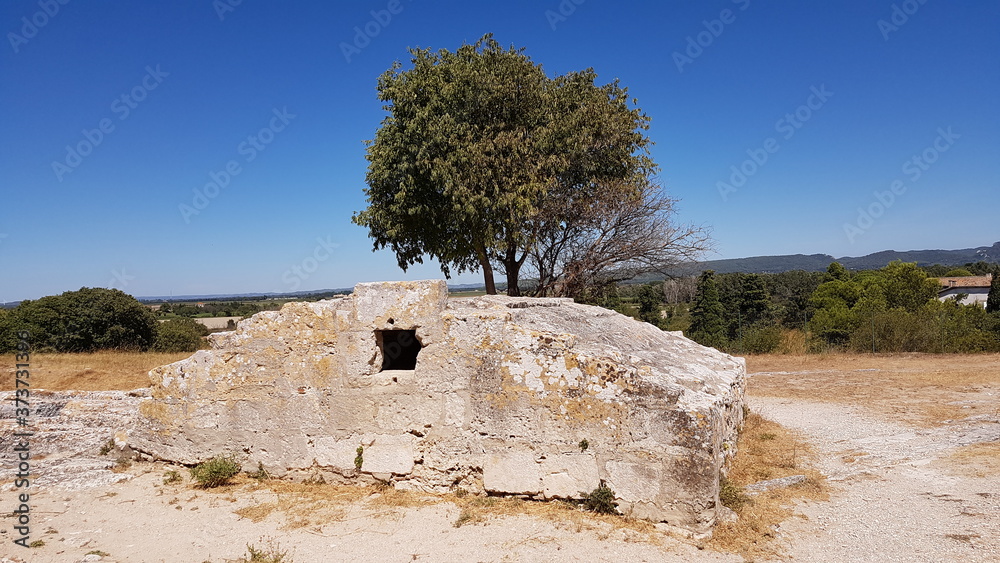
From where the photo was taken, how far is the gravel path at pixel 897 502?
518 cm

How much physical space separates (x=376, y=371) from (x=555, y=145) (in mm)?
11633

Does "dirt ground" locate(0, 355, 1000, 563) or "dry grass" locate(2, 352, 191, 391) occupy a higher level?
"dry grass" locate(2, 352, 191, 391)

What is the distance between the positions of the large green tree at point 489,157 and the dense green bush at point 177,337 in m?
12.6

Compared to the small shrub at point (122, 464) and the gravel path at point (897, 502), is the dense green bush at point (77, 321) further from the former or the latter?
the gravel path at point (897, 502)

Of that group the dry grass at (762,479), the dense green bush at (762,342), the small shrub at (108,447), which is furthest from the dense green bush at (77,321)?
the dense green bush at (762,342)

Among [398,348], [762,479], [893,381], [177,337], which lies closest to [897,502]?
[762,479]

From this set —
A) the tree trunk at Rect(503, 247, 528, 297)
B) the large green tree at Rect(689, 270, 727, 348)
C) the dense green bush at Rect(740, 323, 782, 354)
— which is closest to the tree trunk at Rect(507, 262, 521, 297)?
the tree trunk at Rect(503, 247, 528, 297)

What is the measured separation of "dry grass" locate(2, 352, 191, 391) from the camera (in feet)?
43.8

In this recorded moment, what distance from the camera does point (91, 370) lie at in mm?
14898

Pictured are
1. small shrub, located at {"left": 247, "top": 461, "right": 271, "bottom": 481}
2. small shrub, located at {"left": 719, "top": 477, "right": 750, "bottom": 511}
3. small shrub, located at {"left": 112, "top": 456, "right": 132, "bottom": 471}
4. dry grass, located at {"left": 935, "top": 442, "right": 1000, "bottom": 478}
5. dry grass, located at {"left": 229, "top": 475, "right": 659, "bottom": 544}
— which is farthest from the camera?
small shrub, located at {"left": 112, "top": 456, "right": 132, "bottom": 471}

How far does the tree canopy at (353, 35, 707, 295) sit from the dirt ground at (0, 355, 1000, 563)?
34.5 feet

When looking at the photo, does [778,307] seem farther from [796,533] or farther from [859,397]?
[796,533]

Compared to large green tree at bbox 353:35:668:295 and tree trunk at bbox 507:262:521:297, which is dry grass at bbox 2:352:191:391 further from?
tree trunk at bbox 507:262:521:297

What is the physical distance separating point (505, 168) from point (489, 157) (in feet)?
1.93
